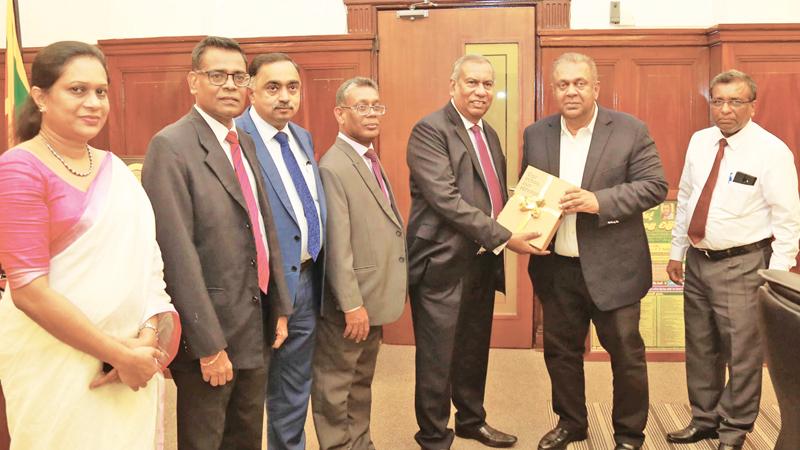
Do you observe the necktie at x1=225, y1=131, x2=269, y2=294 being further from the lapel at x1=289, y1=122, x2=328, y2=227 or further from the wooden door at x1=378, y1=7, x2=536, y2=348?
the wooden door at x1=378, y1=7, x2=536, y2=348

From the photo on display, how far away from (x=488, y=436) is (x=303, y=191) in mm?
1453

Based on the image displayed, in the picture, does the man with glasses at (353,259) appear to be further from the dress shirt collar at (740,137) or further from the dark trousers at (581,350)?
the dress shirt collar at (740,137)

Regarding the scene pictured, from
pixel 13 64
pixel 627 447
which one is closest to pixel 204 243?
pixel 627 447

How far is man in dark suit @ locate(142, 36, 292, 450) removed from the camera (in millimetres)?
1832

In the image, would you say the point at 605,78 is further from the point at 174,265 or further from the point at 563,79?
the point at 174,265

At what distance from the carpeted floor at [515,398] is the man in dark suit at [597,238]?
1.11ft

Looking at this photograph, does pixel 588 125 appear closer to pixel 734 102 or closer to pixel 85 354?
pixel 734 102

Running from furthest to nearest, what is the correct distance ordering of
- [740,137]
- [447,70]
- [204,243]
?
1. [447,70]
2. [740,137]
3. [204,243]

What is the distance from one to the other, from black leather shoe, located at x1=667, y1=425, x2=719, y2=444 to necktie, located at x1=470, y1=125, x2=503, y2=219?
128 cm

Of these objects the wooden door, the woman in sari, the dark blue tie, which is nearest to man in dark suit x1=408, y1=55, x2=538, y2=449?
the dark blue tie

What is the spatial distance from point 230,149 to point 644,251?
5.69 feet

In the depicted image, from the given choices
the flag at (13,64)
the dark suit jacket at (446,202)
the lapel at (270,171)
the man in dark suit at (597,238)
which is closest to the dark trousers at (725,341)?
the man in dark suit at (597,238)

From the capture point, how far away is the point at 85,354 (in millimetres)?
1537

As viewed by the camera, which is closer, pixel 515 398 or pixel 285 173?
pixel 285 173
